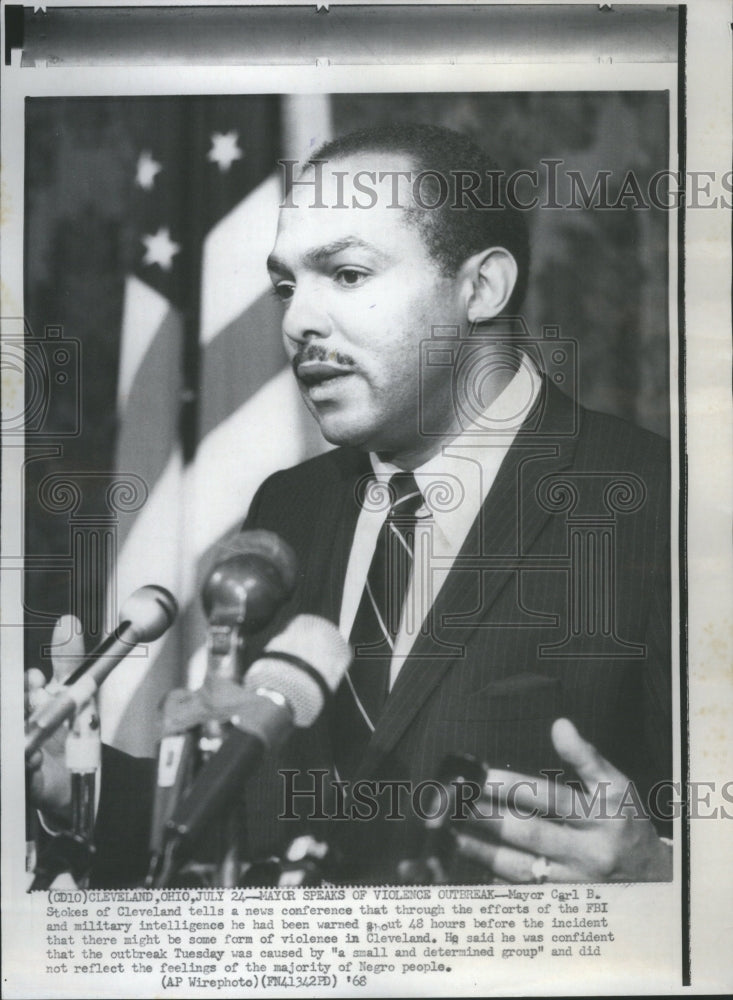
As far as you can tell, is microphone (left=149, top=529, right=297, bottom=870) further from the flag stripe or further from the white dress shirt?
the flag stripe

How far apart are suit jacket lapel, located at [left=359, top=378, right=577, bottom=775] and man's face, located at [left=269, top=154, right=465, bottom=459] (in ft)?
0.89

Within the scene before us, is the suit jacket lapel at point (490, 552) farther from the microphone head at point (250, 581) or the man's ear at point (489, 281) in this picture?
the microphone head at point (250, 581)

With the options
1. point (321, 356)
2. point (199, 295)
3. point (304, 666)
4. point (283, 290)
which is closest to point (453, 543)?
point (304, 666)

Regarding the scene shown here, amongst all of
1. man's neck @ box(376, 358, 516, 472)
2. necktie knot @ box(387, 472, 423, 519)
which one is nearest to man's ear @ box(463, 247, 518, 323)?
man's neck @ box(376, 358, 516, 472)

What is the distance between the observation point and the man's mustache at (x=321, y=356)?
3330mm

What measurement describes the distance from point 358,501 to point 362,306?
633mm

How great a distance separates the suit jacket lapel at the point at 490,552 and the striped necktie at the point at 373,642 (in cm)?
5

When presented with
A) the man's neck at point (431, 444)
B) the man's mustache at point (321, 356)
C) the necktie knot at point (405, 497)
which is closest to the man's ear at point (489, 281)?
the man's neck at point (431, 444)

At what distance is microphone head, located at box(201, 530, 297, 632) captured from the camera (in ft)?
11.0

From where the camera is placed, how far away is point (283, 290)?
11.0ft

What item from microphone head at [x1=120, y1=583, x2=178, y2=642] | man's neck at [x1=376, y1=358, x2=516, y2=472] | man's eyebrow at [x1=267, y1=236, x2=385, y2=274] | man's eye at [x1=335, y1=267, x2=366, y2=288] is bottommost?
microphone head at [x1=120, y1=583, x2=178, y2=642]

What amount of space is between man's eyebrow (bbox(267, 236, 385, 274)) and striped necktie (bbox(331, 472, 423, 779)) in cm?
81

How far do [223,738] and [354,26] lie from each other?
2.36 m

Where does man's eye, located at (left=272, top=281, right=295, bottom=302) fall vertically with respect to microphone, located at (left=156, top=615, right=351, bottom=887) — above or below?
above
